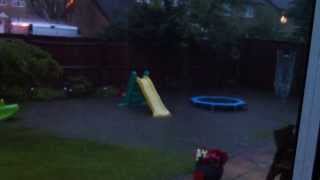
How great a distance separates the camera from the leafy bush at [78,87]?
1211 centimetres

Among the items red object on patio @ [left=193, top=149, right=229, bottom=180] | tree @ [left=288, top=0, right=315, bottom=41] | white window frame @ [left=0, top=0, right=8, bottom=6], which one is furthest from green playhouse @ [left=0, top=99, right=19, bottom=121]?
white window frame @ [left=0, top=0, right=8, bottom=6]

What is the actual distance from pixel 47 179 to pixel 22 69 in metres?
2.79

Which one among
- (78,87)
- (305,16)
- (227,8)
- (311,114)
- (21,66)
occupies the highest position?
(305,16)

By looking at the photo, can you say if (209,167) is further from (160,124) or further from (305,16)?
(160,124)

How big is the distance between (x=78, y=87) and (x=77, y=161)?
645 cm

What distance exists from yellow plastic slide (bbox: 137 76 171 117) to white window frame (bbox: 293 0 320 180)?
8.68m

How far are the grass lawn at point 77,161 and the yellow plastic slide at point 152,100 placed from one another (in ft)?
9.90

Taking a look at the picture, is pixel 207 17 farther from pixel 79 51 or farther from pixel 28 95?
pixel 28 95

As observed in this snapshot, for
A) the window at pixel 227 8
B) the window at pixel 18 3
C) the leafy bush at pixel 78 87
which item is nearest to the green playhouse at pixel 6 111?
the leafy bush at pixel 78 87

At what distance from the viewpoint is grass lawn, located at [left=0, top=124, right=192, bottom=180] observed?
532cm

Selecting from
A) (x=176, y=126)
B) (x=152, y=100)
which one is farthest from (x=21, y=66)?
(x=152, y=100)

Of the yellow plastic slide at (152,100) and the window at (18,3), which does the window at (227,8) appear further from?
the window at (18,3)

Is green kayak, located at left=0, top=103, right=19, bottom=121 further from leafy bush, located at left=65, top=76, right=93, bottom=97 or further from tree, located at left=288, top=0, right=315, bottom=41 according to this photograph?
tree, located at left=288, top=0, right=315, bottom=41

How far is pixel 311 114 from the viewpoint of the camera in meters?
1.12
